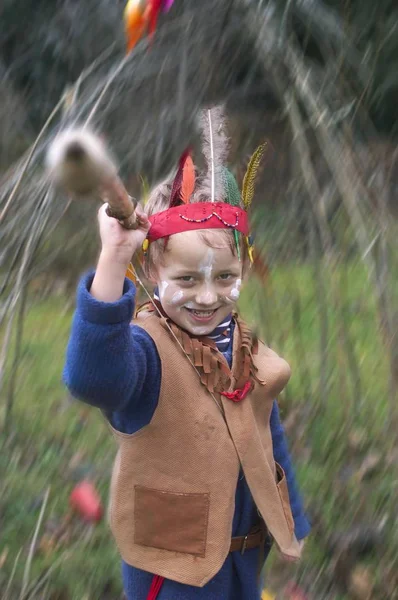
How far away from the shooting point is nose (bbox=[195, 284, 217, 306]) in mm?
1034

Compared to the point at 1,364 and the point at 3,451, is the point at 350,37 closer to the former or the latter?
the point at 1,364

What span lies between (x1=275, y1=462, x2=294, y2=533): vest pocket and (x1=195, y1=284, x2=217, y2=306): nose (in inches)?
13.2

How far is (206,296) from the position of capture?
1.03m

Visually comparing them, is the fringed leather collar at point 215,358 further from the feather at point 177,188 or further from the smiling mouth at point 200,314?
the feather at point 177,188

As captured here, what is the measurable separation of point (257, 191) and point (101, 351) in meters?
0.97

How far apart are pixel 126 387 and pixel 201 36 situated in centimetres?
66

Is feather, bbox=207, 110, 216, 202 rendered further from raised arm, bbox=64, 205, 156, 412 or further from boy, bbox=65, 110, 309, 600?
raised arm, bbox=64, 205, 156, 412

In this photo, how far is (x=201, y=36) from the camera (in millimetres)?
1295

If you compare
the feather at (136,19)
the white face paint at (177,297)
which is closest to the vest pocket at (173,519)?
the white face paint at (177,297)

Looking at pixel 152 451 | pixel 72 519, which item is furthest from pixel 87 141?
pixel 72 519

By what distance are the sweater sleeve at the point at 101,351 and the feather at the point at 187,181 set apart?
219mm

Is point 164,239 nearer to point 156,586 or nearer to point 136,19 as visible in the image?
point 136,19

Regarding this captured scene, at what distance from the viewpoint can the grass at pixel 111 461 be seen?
1.59 m

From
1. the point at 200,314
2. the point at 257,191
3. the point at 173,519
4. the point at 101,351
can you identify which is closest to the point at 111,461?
the point at 257,191
